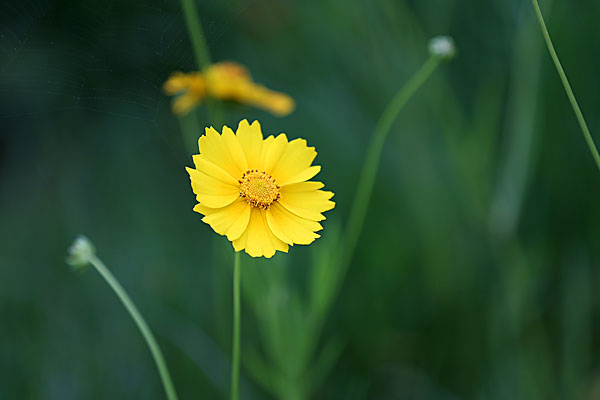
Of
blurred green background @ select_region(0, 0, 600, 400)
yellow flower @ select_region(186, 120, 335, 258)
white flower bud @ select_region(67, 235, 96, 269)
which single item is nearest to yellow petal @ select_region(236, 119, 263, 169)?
yellow flower @ select_region(186, 120, 335, 258)

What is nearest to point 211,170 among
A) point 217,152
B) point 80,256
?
point 217,152

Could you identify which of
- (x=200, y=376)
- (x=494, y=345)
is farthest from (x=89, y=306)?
(x=494, y=345)

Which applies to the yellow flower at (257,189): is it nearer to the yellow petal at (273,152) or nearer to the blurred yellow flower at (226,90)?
the yellow petal at (273,152)

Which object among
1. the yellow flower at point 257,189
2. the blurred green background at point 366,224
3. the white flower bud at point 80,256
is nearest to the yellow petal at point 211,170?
the yellow flower at point 257,189

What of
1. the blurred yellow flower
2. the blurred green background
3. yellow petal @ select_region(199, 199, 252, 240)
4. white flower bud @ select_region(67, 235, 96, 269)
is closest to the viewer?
yellow petal @ select_region(199, 199, 252, 240)

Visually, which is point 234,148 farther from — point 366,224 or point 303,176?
point 366,224

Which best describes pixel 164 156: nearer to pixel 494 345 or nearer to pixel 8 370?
pixel 8 370

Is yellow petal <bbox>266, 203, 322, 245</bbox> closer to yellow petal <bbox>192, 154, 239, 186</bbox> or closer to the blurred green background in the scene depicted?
yellow petal <bbox>192, 154, 239, 186</bbox>
